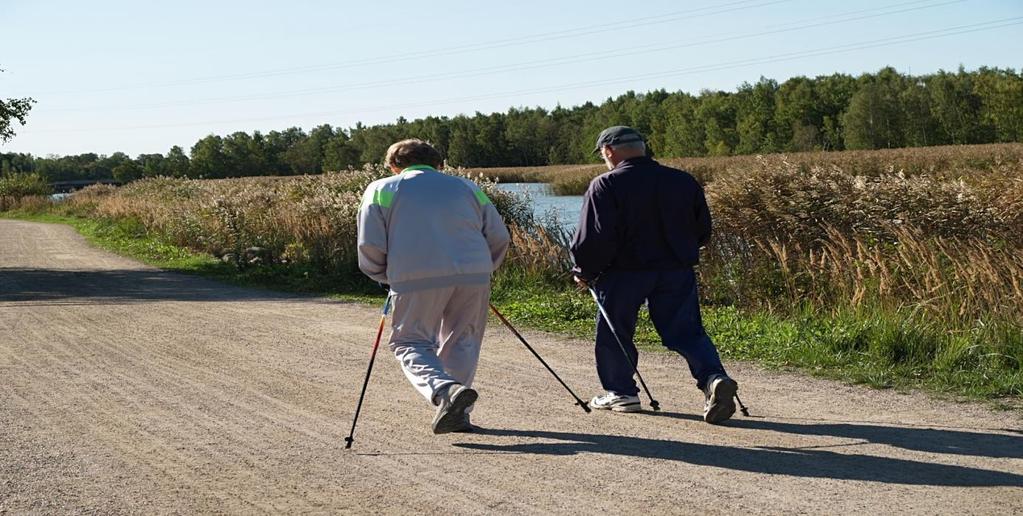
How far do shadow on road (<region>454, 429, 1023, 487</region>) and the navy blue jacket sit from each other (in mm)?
1154

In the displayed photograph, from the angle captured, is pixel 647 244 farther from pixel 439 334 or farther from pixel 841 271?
pixel 841 271

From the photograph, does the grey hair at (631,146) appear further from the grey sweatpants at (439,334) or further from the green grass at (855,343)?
the green grass at (855,343)

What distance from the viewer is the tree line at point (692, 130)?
91.8 m

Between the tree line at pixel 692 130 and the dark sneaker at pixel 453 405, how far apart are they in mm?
67155

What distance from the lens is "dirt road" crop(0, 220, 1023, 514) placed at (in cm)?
551

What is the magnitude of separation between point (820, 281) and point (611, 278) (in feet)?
16.9

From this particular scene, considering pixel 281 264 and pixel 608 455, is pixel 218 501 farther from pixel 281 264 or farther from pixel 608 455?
pixel 281 264

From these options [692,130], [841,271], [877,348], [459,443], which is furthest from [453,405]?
[692,130]

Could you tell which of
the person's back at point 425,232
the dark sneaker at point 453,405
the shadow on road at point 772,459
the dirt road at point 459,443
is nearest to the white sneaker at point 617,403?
the dirt road at point 459,443

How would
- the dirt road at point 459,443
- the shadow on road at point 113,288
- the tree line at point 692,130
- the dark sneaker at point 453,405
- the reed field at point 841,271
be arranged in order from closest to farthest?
the dirt road at point 459,443 < the dark sneaker at point 453,405 < the reed field at point 841,271 < the shadow on road at point 113,288 < the tree line at point 692,130

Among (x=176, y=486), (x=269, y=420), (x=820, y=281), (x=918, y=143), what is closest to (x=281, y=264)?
(x=820, y=281)

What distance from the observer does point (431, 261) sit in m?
6.75

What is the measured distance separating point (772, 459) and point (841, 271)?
5.95 metres

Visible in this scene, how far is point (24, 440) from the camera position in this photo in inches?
279
